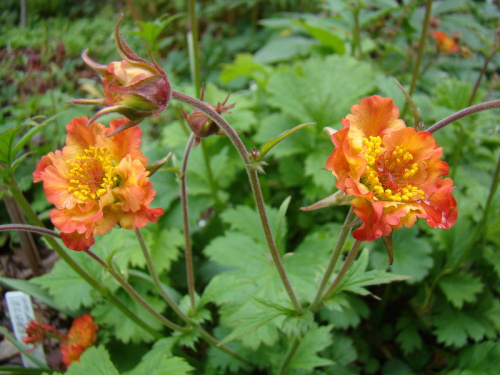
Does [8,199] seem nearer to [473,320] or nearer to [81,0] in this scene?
[473,320]

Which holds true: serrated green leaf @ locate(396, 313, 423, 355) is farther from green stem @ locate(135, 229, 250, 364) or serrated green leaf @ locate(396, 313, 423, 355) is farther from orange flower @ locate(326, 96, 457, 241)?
orange flower @ locate(326, 96, 457, 241)

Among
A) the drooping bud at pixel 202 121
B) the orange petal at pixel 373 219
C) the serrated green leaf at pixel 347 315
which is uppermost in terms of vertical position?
the drooping bud at pixel 202 121

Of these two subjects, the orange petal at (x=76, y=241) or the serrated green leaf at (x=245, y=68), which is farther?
the serrated green leaf at (x=245, y=68)

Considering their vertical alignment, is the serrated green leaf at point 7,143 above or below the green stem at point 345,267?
above

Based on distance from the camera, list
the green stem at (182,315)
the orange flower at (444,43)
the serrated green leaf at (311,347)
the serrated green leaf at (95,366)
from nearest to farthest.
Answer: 1. the green stem at (182,315)
2. the serrated green leaf at (95,366)
3. the serrated green leaf at (311,347)
4. the orange flower at (444,43)

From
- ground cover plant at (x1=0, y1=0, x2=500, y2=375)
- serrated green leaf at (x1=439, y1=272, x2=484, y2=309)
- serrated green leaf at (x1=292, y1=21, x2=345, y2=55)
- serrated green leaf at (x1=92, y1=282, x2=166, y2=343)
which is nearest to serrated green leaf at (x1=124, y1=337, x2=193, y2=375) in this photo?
ground cover plant at (x1=0, y1=0, x2=500, y2=375)

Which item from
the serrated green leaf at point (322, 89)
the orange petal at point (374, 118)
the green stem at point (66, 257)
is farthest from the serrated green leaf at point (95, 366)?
the serrated green leaf at point (322, 89)

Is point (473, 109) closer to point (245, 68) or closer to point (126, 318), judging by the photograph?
point (126, 318)

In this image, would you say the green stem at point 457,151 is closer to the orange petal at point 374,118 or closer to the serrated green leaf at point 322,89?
the serrated green leaf at point 322,89

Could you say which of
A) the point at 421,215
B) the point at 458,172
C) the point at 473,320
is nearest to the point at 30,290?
the point at 421,215
